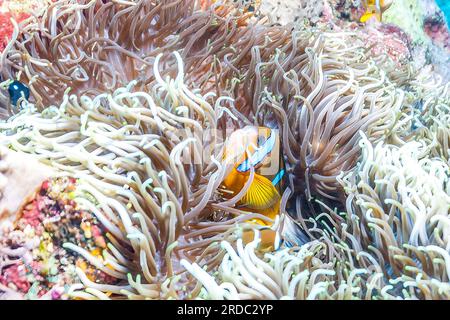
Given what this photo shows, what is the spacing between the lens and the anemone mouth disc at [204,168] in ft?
3.22

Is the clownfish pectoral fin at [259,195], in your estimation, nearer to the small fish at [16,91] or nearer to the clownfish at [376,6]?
the small fish at [16,91]

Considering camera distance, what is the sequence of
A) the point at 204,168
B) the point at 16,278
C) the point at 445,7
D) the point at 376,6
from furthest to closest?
the point at 445,7
the point at 376,6
the point at 204,168
the point at 16,278

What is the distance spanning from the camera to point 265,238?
110cm

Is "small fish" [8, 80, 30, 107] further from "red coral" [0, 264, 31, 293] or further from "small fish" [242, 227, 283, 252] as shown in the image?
"small fish" [242, 227, 283, 252]

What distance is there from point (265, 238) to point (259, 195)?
193 millimetres

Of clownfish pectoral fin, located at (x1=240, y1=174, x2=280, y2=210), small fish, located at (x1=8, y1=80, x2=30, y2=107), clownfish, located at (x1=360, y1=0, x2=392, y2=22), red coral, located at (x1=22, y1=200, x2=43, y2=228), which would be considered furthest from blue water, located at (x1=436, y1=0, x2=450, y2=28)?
red coral, located at (x1=22, y1=200, x2=43, y2=228)

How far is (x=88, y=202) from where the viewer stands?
970mm

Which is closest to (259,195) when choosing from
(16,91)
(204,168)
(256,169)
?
(256,169)

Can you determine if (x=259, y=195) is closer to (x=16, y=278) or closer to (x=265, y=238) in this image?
(x=265, y=238)

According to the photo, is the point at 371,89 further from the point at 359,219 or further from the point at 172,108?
the point at 172,108

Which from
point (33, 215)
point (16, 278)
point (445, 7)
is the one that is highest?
point (445, 7)
